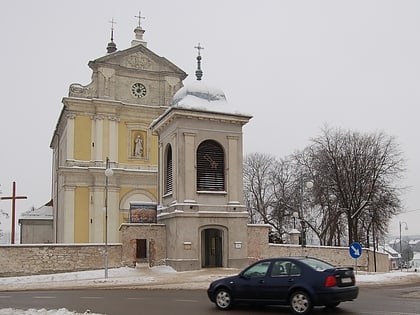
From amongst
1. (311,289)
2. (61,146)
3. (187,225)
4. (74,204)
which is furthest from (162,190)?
(61,146)

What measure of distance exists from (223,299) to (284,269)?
1822 mm

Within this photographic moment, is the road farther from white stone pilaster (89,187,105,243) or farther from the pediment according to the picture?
the pediment

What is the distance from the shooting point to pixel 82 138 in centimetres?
5128

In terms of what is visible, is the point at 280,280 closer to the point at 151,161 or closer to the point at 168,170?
the point at 168,170

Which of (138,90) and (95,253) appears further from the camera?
(138,90)

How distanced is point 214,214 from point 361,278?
9.06 metres

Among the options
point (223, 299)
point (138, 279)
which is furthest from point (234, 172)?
point (223, 299)

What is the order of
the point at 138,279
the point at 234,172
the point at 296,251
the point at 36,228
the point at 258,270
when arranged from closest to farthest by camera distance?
the point at 258,270, the point at 138,279, the point at 234,172, the point at 296,251, the point at 36,228

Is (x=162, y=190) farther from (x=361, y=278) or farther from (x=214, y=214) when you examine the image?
(x=361, y=278)

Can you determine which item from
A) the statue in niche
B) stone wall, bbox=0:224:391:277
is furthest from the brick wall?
the statue in niche

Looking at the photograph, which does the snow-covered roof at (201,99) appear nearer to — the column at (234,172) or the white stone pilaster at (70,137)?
the column at (234,172)

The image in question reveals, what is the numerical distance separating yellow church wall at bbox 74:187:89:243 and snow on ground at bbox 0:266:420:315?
66.3 ft

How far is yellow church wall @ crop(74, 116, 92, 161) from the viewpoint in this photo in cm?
5091

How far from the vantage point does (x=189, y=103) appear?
31.3m
